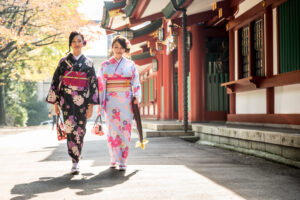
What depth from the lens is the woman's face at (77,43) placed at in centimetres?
536

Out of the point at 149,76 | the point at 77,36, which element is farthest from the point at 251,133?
the point at 149,76

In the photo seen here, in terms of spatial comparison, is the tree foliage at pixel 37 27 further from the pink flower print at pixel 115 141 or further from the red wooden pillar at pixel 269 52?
the pink flower print at pixel 115 141

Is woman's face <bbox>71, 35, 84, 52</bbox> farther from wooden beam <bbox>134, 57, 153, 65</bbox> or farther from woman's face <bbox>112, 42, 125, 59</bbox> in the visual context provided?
wooden beam <bbox>134, 57, 153, 65</bbox>

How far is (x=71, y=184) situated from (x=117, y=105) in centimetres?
152

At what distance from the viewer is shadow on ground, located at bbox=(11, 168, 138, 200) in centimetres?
406

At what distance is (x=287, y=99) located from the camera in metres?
7.96

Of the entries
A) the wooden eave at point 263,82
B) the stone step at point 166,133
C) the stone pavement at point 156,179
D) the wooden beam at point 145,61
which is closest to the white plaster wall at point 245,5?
the wooden eave at point 263,82

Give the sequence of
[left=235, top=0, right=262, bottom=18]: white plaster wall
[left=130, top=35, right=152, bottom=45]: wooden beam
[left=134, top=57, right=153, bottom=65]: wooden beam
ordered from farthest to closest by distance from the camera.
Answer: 1. [left=134, top=57, right=153, bottom=65]: wooden beam
2. [left=130, top=35, right=152, bottom=45]: wooden beam
3. [left=235, top=0, right=262, bottom=18]: white plaster wall

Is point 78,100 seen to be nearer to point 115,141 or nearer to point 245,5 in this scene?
point 115,141

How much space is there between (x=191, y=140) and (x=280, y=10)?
3913mm

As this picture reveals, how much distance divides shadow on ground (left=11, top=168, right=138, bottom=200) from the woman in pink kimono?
548 mm

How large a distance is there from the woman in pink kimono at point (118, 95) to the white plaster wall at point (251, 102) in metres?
4.43

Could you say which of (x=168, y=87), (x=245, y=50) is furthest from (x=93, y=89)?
(x=168, y=87)

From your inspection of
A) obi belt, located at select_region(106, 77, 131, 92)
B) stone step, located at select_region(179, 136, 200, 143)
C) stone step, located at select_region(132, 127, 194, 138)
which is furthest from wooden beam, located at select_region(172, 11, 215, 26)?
obi belt, located at select_region(106, 77, 131, 92)
